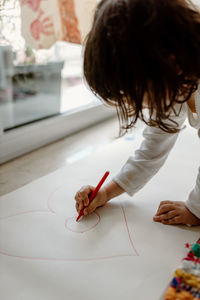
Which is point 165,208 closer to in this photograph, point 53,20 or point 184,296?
point 184,296

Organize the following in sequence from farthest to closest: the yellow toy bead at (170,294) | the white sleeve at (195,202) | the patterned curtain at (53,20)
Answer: the patterned curtain at (53,20), the white sleeve at (195,202), the yellow toy bead at (170,294)

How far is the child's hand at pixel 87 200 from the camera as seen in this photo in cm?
59

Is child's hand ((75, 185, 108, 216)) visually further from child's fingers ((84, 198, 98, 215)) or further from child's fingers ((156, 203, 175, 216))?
child's fingers ((156, 203, 175, 216))

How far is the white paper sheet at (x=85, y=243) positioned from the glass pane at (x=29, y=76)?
33 cm

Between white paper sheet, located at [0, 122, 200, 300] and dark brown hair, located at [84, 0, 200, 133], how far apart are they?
0.72 feet

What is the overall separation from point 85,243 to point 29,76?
25.0 inches

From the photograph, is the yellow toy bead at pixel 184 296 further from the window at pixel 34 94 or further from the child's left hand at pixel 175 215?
the window at pixel 34 94

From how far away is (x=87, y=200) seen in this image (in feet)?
1.95

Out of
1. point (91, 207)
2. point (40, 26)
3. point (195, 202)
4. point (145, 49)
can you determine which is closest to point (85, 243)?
point (91, 207)

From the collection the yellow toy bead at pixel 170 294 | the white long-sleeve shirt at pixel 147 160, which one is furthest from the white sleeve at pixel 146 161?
the yellow toy bead at pixel 170 294

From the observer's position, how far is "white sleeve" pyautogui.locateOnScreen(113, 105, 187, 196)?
0.63 m

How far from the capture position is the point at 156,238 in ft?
1.70

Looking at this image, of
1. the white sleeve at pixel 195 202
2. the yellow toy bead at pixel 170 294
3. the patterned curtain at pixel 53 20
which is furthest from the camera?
the patterned curtain at pixel 53 20

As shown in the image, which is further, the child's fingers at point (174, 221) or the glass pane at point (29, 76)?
the glass pane at point (29, 76)
